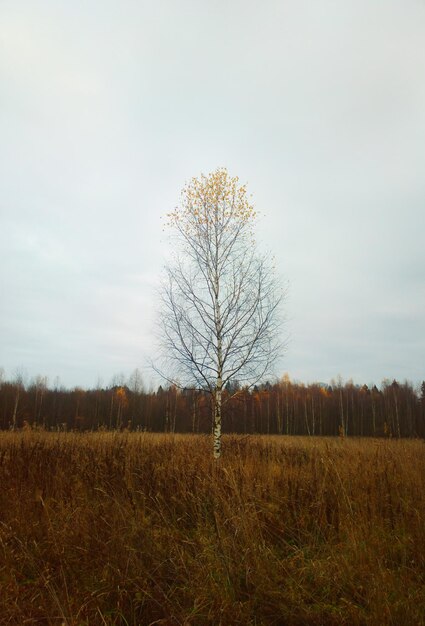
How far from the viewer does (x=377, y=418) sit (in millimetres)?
47469

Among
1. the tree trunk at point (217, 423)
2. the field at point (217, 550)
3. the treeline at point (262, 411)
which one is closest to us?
the field at point (217, 550)

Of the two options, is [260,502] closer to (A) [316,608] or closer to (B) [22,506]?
(A) [316,608]

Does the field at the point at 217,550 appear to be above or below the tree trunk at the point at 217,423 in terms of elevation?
below

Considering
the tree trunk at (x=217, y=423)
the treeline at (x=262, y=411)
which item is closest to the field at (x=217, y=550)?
the tree trunk at (x=217, y=423)

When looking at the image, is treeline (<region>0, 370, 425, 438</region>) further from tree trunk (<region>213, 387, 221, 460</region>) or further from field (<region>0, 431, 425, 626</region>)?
field (<region>0, 431, 425, 626</region>)

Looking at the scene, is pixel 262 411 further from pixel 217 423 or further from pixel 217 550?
pixel 217 550

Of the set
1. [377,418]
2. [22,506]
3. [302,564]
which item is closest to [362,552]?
[302,564]

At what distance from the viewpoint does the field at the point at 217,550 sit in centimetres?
240

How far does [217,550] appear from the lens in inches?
123

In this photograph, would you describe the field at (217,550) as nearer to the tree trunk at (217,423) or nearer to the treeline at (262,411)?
the tree trunk at (217,423)

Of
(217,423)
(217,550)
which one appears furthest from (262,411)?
(217,550)

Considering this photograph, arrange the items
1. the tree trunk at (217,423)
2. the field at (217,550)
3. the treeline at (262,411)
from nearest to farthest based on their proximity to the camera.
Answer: the field at (217,550)
the tree trunk at (217,423)
the treeline at (262,411)

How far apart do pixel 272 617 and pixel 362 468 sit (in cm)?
344

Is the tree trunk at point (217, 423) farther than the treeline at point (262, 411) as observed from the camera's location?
No
